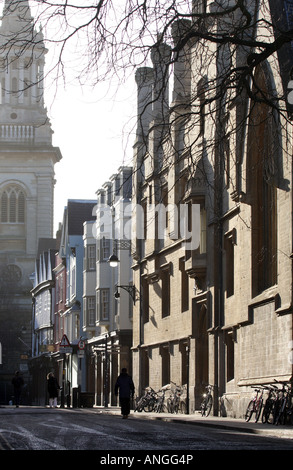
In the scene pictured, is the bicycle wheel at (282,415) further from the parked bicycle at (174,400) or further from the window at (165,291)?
the window at (165,291)

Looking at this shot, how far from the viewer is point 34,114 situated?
475 feet

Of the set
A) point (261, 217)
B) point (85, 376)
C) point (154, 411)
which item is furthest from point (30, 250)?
point (261, 217)

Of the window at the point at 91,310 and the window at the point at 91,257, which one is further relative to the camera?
the window at the point at 91,257

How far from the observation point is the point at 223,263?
126ft

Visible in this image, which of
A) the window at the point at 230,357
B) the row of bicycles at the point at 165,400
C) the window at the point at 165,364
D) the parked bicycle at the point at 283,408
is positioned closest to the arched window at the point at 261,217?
the window at the point at 230,357

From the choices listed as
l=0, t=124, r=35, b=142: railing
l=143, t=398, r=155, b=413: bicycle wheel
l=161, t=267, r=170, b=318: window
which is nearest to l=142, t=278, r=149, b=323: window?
l=161, t=267, r=170, b=318: window

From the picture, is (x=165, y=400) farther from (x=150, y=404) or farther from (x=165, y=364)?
(x=165, y=364)

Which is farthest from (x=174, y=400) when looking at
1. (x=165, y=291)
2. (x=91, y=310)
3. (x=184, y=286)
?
(x=91, y=310)

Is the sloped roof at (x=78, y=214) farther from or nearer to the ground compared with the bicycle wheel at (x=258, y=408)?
farther from the ground
